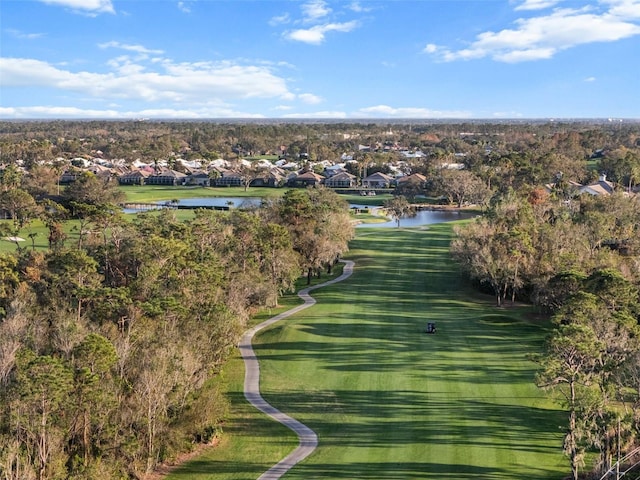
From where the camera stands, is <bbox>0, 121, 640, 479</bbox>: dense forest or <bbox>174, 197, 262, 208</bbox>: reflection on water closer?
<bbox>0, 121, 640, 479</bbox>: dense forest

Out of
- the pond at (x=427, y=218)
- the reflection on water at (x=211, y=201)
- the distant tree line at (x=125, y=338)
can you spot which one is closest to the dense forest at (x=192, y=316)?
the distant tree line at (x=125, y=338)

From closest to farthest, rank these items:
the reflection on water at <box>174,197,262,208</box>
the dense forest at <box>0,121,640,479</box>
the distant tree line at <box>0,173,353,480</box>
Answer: the distant tree line at <box>0,173,353,480</box> < the dense forest at <box>0,121,640,479</box> < the reflection on water at <box>174,197,262,208</box>

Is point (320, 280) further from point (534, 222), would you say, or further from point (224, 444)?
Answer: point (224, 444)

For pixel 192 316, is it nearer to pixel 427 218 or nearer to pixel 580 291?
pixel 580 291

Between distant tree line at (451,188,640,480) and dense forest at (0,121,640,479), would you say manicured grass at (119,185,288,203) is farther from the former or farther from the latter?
distant tree line at (451,188,640,480)

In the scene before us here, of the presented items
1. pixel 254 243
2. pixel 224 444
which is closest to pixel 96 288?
pixel 224 444

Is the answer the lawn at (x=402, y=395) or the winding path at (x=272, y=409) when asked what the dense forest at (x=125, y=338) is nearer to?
the winding path at (x=272, y=409)

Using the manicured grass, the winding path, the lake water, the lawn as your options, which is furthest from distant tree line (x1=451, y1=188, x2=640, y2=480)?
the manicured grass
